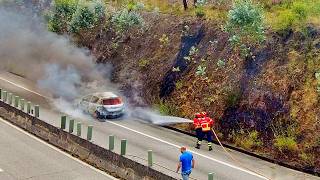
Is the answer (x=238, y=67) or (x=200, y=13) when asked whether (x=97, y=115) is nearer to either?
(x=238, y=67)

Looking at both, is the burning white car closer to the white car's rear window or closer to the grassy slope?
the white car's rear window

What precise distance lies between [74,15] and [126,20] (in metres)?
5.29

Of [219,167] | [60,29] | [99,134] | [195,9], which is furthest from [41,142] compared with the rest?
[60,29]

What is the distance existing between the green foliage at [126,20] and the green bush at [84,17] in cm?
219

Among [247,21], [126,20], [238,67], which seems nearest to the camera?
[247,21]

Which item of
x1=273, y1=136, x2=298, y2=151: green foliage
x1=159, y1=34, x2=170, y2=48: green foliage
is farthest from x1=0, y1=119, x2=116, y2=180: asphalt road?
x1=159, y1=34, x2=170, y2=48: green foliage

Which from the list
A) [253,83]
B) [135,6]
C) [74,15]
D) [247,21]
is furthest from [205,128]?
[74,15]

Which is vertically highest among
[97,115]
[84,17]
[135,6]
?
[135,6]

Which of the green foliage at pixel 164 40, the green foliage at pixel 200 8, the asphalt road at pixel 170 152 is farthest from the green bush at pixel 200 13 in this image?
the asphalt road at pixel 170 152

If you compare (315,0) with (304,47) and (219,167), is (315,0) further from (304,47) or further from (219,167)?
(219,167)

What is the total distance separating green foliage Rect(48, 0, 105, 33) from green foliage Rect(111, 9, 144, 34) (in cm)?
237

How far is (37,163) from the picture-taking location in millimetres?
19297

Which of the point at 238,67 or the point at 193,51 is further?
the point at 193,51

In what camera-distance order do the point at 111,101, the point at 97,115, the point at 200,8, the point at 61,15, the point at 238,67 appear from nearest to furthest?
1. the point at 238,67
2. the point at 111,101
3. the point at 97,115
4. the point at 200,8
5. the point at 61,15
